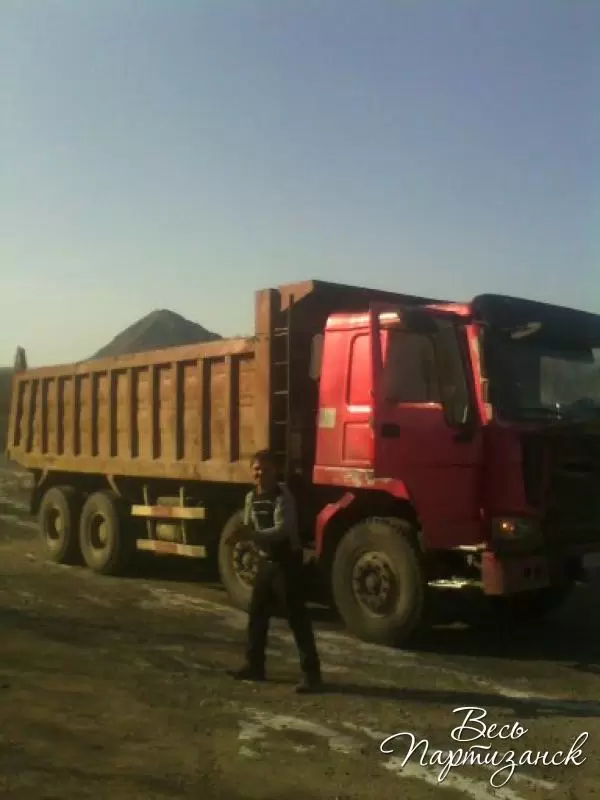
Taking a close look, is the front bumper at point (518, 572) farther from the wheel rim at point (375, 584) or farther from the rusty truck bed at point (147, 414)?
the rusty truck bed at point (147, 414)

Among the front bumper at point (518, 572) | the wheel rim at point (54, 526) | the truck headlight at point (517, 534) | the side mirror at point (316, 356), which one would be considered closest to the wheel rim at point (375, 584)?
the front bumper at point (518, 572)

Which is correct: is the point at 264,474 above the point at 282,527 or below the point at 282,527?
above

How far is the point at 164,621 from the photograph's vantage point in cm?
837

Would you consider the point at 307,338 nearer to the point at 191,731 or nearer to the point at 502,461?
the point at 502,461

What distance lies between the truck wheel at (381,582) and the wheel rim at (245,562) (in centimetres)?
133

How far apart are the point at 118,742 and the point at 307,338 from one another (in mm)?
4310

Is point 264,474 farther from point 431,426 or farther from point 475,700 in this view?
point 475,700

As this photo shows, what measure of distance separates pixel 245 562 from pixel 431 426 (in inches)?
106

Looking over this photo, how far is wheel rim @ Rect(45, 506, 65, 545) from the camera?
1222 centimetres

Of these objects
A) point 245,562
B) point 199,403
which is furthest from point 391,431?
point 199,403

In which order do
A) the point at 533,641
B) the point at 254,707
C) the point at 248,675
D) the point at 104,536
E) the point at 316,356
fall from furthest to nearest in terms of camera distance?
1. the point at 104,536
2. the point at 316,356
3. the point at 533,641
4. the point at 248,675
5. the point at 254,707

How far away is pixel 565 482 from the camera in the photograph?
23.2 ft

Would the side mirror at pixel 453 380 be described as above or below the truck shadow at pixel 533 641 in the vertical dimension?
above

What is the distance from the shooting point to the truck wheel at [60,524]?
39.3 ft
